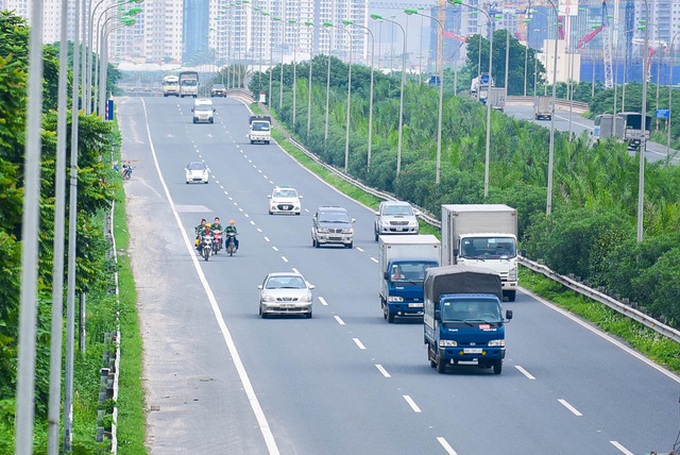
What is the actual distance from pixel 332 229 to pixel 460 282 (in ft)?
86.6

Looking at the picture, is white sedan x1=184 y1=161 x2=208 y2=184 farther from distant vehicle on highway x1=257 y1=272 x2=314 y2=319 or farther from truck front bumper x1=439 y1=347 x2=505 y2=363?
truck front bumper x1=439 y1=347 x2=505 y2=363

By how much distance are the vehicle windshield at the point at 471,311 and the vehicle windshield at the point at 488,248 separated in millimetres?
13452

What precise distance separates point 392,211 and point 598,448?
135 ft

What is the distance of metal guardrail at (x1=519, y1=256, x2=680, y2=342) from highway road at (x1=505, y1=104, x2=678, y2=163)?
189 feet

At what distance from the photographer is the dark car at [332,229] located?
66938 mm

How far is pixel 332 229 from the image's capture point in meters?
66.9

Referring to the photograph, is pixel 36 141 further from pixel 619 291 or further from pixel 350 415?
pixel 619 291

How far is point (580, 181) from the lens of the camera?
63.2m

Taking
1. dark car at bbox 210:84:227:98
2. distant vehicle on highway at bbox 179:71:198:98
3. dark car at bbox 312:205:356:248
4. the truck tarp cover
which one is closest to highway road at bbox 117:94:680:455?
dark car at bbox 312:205:356:248

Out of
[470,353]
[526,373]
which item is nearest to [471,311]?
[470,353]

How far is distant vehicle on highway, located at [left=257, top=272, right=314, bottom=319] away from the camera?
1873 inches

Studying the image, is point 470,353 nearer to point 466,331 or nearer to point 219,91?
point 466,331

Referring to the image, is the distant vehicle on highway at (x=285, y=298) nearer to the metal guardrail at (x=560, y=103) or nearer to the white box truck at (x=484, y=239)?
the white box truck at (x=484, y=239)

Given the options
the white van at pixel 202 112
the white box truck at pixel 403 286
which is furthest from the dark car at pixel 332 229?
the white van at pixel 202 112
